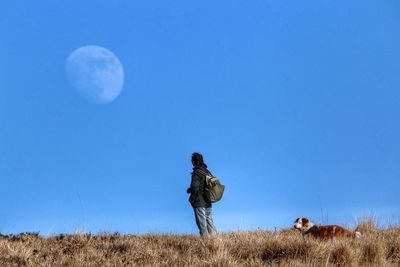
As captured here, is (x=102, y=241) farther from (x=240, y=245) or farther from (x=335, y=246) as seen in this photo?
(x=335, y=246)

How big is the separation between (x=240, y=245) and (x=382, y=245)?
267cm

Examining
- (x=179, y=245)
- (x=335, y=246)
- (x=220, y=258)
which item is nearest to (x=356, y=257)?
(x=335, y=246)

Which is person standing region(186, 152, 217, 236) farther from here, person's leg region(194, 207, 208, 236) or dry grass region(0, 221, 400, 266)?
dry grass region(0, 221, 400, 266)

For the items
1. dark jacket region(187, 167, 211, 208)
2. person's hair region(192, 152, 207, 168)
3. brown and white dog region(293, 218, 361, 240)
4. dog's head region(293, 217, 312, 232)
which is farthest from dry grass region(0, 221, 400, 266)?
person's hair region(192, 152, 207, 168)

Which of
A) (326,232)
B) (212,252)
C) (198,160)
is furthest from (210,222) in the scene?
(212,252)

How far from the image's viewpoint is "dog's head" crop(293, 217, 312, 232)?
539 inches

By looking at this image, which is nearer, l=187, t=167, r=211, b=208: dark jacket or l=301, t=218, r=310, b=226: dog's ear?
l=301, t=218, r=310, b=226: dog's ear

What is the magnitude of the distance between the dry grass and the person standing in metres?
1.34

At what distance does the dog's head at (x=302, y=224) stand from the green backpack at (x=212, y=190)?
211 centimetres

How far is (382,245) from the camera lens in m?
11.9

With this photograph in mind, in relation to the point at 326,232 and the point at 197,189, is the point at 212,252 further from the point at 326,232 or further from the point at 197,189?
the point at 197,189

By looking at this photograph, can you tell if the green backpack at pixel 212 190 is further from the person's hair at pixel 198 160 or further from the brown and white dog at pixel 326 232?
the brown and white dog at pixel 326 232

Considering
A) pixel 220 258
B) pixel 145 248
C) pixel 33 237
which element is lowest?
pixel 220 258

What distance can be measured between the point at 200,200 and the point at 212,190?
0.37m
